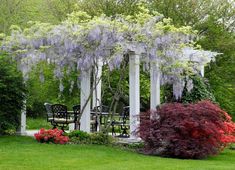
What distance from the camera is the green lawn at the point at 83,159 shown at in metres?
8.27

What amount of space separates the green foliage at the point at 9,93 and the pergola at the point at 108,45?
1.11 feet

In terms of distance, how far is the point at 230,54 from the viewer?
2094 cm

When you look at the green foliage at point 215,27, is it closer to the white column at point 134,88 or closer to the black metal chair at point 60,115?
the white column at point 134,88

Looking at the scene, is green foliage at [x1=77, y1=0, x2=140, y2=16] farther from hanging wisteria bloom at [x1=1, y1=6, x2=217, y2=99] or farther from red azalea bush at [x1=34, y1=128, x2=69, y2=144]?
red azalea bush at [x1=34, y1=128, x2=69, y2=144]

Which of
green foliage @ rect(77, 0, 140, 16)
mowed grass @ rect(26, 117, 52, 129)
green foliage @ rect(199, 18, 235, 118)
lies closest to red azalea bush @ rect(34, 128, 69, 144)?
mowed grass @ rect(26, 117, 52, 129)

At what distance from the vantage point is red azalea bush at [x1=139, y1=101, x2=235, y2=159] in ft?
34.3

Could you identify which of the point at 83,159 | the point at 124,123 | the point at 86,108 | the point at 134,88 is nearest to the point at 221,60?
the point at 124,123

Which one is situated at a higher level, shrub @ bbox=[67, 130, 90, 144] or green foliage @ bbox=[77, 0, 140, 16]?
green foliage @ bbox=[77, 0, 140, 16]

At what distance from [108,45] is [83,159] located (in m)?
3.31

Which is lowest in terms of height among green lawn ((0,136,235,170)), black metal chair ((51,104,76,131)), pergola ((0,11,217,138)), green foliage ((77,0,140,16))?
green lawn ((0,136,235,170))

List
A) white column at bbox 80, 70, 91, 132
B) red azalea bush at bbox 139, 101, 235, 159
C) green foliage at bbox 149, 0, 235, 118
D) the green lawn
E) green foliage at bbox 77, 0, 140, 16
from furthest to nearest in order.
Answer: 1. green foliage at bbox 77, 0, 140, 16
2. green foliage at bbox 149, 0, 235, 118
3. white column at bbox 80, 70, 91, 132
4. red azalea bush at bbox 139, 101, 235, 159
5. the green lawn

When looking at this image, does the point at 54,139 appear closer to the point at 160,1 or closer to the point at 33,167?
the point at 33,167

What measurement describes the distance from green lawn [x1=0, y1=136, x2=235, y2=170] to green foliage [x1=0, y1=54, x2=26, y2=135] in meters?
1.42

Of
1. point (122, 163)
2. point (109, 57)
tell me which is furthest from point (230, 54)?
point (122, 163)
